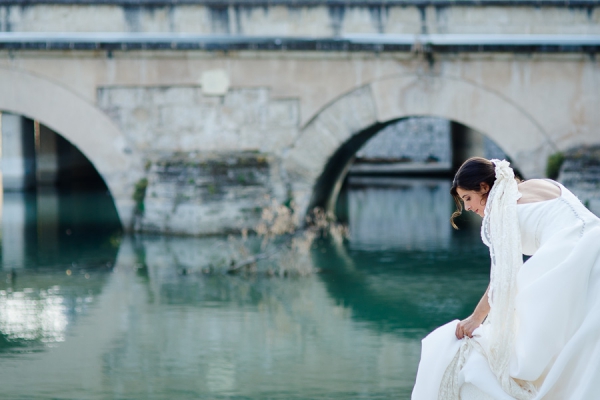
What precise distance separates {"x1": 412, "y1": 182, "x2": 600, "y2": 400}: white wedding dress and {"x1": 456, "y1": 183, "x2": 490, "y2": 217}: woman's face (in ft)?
0.51

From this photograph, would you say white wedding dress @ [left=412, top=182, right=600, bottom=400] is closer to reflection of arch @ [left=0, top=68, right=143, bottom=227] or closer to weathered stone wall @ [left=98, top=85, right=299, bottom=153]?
weathered stone wall @ [left=98, top=85, right=299, bottom=153]

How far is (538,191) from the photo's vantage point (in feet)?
10.6

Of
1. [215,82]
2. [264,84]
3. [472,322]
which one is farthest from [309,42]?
[472,322]

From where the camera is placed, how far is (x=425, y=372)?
10.7ft

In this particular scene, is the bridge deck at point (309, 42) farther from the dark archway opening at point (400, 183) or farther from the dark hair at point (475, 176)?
the dark hair at point (475, 176)

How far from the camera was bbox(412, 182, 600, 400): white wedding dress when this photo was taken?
298 centimetres

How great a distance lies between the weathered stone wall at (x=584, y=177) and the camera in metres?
9.79

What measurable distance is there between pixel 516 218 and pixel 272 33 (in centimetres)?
795

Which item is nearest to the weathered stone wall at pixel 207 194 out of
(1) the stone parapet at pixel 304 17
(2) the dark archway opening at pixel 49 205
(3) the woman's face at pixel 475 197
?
(2) the dark archway opening at pixel 49 205

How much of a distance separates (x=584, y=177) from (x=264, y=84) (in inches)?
149

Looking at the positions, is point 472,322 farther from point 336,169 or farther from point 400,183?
point 400,183

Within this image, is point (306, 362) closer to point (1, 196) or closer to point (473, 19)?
point (473, 19)

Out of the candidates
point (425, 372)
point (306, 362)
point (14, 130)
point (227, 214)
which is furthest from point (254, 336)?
point (14, 130)

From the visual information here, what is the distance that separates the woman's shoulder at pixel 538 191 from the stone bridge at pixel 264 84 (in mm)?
7277
